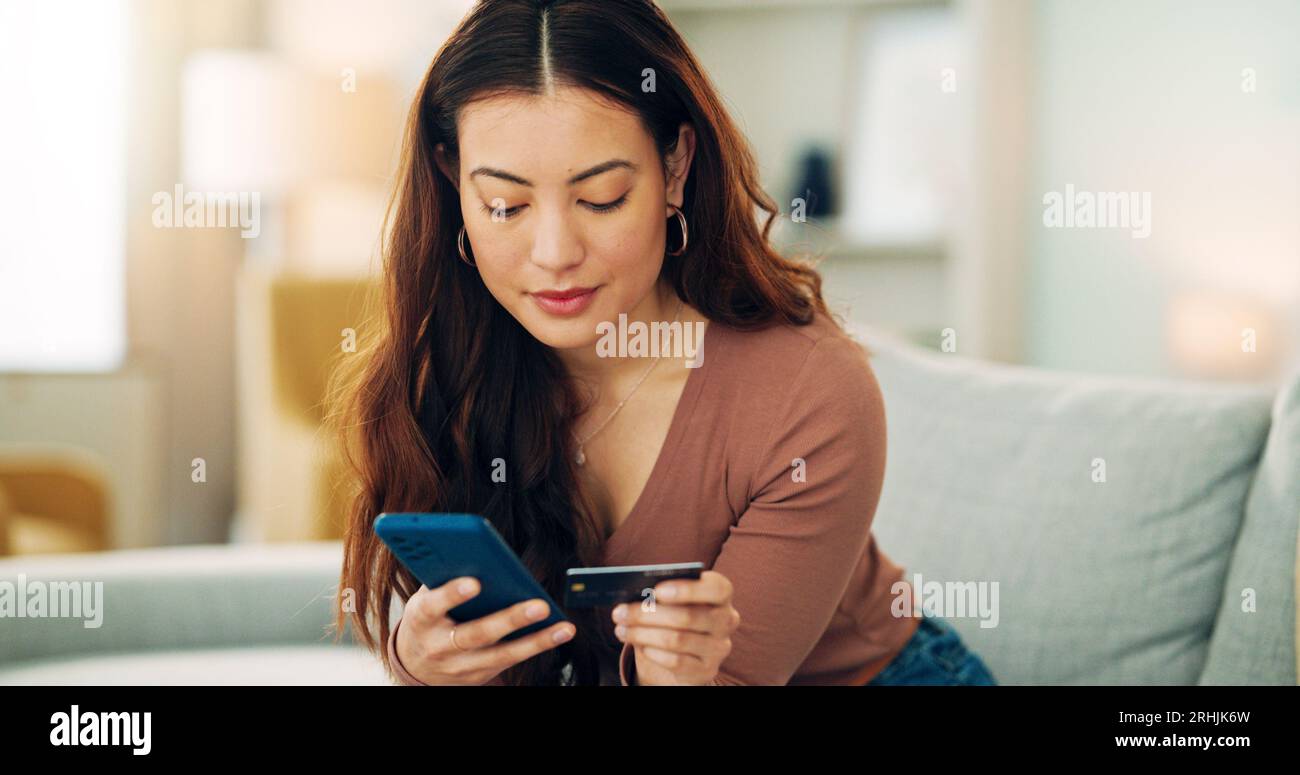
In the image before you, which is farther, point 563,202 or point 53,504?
point 53,504

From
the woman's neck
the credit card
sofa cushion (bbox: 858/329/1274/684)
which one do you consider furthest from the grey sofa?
the credit card

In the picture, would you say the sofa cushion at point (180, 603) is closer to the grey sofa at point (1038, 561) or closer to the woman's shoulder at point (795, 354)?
the grey sofa at point (1038, 561)

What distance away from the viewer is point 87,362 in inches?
126

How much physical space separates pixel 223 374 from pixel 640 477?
2.85m

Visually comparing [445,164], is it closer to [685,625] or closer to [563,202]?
[563,202]

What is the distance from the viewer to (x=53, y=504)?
249cm

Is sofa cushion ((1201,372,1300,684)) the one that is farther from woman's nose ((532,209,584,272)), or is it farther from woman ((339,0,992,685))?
woman's nose ((532,209,584,272))

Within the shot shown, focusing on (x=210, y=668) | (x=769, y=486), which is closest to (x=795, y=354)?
(x=769, y=486)

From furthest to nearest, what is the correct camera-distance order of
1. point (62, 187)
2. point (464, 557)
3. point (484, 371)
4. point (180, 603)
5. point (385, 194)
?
point (62, 187), point (385, 194), point (180, 603), point (484, 371), point (464, 557)

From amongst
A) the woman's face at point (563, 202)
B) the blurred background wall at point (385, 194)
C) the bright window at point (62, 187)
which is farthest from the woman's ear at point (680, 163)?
the bright window at point (62, 187)

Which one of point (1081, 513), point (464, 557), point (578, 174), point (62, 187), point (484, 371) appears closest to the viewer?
point (464, 557)

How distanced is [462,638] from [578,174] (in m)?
0.38

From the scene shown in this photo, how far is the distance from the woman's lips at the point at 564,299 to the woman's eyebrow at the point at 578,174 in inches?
3.9
